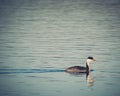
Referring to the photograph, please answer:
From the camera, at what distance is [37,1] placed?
243ft

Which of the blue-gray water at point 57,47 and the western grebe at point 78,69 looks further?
the western grebe at point 78,69

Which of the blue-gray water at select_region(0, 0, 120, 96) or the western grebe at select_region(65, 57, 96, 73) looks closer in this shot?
the blue-gray water at select_region(0, 0, 120, 96)

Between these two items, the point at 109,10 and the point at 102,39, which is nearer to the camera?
the point at 102,39

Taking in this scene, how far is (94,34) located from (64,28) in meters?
5.83

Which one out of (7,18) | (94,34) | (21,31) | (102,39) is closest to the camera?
(102,39)

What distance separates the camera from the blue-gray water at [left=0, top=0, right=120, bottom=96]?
74.5ft

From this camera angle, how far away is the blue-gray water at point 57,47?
74.5ft

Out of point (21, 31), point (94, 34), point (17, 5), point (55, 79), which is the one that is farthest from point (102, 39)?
point (17, 5)

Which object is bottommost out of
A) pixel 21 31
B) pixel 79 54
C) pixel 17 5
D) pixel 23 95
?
pixel 23 95

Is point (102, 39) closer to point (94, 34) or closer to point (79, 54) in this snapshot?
point (94, 34)

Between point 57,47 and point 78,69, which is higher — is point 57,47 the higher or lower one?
the higher one

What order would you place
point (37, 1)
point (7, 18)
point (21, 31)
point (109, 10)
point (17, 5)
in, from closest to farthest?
point (21, 31) < point (7, 18) < point (109, 10) < point (17, 5) < point (37, 1)

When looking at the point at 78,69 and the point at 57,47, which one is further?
the point at 57,47

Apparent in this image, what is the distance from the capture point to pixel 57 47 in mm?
36281
